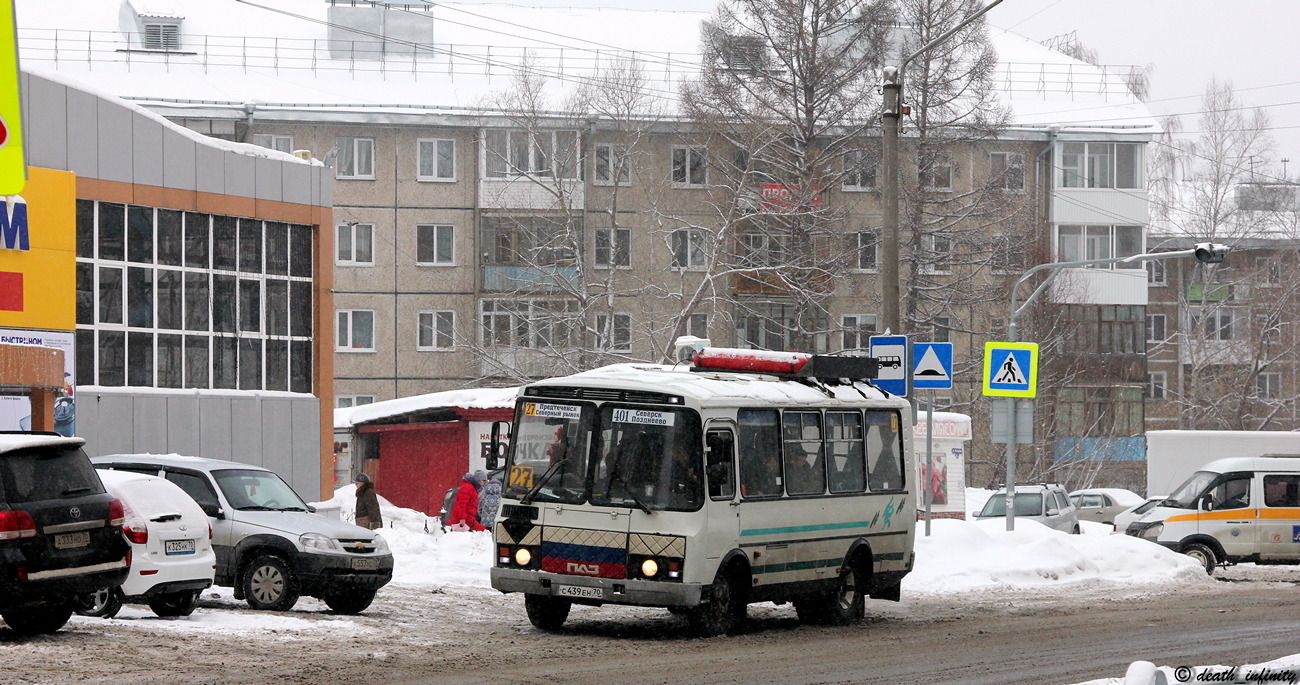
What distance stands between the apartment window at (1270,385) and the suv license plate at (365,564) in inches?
2444

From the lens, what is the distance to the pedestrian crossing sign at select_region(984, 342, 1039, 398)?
25.4m

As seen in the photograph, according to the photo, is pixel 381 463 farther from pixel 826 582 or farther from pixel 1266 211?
pixel 1266 211

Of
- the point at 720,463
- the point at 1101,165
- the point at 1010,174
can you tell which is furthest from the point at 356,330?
the point at 720,463

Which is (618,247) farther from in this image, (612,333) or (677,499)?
(677,499)

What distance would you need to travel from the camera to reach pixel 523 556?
15.1m

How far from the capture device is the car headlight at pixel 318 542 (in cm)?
1645

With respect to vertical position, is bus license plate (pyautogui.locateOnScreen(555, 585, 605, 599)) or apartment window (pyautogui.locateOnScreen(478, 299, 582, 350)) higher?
apartment window (pyautogui.locateOnScreen(478, 299, 582, 350))

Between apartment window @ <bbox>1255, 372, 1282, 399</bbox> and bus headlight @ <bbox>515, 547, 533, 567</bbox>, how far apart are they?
6280cm

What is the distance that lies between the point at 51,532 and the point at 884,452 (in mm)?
8951

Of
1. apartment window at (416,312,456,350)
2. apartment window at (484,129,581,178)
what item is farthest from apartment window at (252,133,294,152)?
apartment window at (416,312,456,350)

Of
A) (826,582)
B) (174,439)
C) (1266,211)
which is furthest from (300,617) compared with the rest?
(1266,211)

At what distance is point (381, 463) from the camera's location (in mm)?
43125

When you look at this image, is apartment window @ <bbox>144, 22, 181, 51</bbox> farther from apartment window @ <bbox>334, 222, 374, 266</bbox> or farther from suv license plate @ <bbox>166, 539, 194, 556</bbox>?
suv license plate @ <bbox>166, 539, 194, 556</bbox>

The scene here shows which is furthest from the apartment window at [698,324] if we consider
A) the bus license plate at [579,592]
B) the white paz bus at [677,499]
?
the bus license plate at [579,592]
